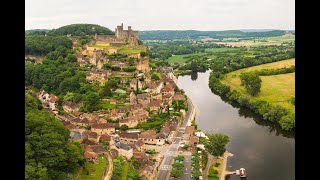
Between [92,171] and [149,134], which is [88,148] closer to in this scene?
[92,171]

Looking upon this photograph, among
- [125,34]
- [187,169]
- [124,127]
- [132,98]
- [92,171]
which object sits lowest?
[187,169]

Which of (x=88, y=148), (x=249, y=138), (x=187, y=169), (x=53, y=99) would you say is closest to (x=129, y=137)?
(x=88, y=148)

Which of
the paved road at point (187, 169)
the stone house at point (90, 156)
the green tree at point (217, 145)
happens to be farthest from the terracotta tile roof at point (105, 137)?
the green tree at point (217, 145)

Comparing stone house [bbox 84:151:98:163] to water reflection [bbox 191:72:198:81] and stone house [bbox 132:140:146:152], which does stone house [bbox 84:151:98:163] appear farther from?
water reflection [bbox 191:72:198:81]

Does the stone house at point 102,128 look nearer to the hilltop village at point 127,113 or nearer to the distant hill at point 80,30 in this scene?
the hilltop village at point 127,113
